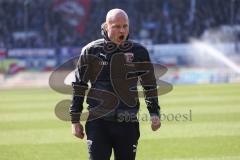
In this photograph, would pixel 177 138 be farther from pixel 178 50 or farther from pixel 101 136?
pixel 178 50

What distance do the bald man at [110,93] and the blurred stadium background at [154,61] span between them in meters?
3.51

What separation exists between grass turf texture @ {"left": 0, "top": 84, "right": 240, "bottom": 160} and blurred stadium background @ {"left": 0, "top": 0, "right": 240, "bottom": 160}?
2 cm

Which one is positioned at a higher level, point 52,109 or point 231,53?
point 52,109

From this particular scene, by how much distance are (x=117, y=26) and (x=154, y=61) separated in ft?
92.5

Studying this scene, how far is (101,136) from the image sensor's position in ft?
20.2

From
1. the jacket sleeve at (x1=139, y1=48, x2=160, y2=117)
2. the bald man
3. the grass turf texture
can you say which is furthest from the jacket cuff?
the grass turf texture

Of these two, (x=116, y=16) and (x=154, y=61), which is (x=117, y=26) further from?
(x=154, y=61)

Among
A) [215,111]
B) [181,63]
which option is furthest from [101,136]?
[181,63]

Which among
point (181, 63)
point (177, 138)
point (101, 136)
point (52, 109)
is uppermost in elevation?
point (101, 136)

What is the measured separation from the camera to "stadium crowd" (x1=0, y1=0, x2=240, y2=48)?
4425 centimetres

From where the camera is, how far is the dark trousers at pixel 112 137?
6.16 m

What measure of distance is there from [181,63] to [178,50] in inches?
76.7

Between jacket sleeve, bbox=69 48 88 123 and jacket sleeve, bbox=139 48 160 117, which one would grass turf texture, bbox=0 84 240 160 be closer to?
jacket sleeve, bbox=139 48 160 117

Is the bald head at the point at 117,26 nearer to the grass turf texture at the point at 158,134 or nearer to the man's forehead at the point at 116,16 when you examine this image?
the man's forehead at the point at 116,16
